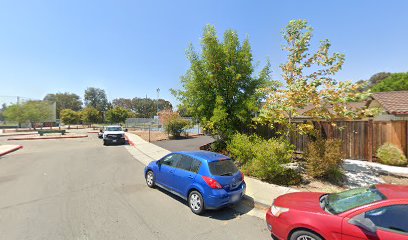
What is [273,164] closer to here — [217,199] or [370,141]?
[217,199]

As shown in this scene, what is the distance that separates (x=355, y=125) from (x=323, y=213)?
28.5 feet

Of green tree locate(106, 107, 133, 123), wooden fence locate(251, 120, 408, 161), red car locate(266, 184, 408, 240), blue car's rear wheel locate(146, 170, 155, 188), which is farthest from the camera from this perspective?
green tree locate(106, 107, 133, 123)

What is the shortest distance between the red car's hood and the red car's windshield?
177 millimetres

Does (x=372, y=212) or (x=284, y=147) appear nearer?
(x=372, y=212)

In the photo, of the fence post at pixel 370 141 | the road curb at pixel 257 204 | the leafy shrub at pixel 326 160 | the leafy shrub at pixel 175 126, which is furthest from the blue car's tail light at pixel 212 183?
the leafy shrub at pixel 175 126

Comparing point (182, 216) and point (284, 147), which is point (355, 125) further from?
point (182, 216)

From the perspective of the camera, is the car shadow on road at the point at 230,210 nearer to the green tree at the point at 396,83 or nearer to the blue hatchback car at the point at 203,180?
the blue hatchback car at the point at 203,180

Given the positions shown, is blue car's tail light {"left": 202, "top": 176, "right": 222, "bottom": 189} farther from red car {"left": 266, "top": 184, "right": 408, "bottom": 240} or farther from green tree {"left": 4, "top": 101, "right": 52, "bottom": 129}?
green tree {"left": 4, "top": 101, "right": 52, "bottom": 129}

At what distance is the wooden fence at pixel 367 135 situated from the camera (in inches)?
376

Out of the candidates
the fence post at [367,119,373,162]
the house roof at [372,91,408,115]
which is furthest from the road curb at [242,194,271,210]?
the house roof at [372,91,408,115]

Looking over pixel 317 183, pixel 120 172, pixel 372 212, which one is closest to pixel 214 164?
pixel 372 212

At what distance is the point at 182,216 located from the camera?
16.8ft

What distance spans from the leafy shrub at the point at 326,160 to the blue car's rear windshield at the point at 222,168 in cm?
365

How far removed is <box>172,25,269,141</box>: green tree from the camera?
1069cm
